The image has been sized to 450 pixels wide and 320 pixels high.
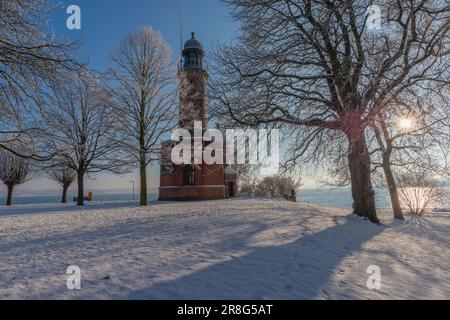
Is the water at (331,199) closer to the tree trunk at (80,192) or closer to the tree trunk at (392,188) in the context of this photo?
the tree trunk at (392,188)

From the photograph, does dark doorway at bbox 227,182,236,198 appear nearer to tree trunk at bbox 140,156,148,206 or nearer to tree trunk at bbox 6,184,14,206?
tree trunk at bbox 140,156,148,206

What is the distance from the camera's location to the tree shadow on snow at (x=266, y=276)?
3.51 meters

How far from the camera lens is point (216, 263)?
4590 millimetres

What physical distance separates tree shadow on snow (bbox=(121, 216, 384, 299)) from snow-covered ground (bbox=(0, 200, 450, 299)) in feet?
0.05

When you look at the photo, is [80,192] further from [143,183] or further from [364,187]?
[364,187]

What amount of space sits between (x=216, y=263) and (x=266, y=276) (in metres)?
0.92

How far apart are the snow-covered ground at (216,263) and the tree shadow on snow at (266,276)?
1 cm

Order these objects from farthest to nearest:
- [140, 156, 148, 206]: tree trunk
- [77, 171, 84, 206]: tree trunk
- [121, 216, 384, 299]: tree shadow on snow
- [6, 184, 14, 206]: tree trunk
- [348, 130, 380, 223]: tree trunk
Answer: [6, 184, 14, 206]: tree trunk
[77, 171, 84, 206]: tree trunk
[140, 156, 148, 206]: tree trunk
[348, 130, 380, 223]: tree trunk
[121, 216, 384, 299]: tree shadow on snow

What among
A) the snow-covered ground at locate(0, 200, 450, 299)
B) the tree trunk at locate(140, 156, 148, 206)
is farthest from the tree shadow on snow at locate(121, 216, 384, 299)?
the tree trunk at locate(140, 156, 148, 206)

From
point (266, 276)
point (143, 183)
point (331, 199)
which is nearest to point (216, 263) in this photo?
point (266, 276)

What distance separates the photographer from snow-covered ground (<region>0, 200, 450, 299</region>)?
3.61 m

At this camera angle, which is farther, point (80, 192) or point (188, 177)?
point (188, 177)

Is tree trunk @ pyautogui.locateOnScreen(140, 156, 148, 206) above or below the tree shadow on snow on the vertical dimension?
above
